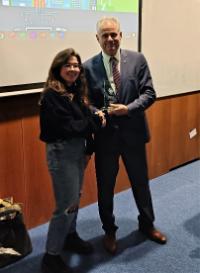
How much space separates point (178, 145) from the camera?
12.8ft

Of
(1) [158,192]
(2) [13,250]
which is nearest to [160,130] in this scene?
(1) [158,192]

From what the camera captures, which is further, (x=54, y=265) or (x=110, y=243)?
(x=110, y=243)

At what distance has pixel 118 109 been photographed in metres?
2.13

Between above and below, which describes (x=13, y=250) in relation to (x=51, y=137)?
below

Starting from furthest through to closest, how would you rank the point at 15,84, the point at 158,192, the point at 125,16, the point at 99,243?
the point at 158,192
the point at 125,16
the point at 99,243
the point at 15,84

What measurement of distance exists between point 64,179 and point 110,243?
704 millimetres

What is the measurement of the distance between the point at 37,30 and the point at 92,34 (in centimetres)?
51

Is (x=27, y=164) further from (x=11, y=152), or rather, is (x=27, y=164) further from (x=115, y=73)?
(x=115, y=73)

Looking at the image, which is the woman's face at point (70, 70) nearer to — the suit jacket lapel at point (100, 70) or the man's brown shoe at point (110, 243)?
the suit jacket lapel at point (100, 70)

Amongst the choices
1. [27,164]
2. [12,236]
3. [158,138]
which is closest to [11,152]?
[27,164]

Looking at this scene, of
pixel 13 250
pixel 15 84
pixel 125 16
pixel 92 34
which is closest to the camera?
pixel 13 250

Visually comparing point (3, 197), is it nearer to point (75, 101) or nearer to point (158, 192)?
point (75, 101)

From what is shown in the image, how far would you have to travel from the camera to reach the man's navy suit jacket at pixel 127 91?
7.27ft

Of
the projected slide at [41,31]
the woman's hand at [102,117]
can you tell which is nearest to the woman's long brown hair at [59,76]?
the woman's hand at [102,117]
